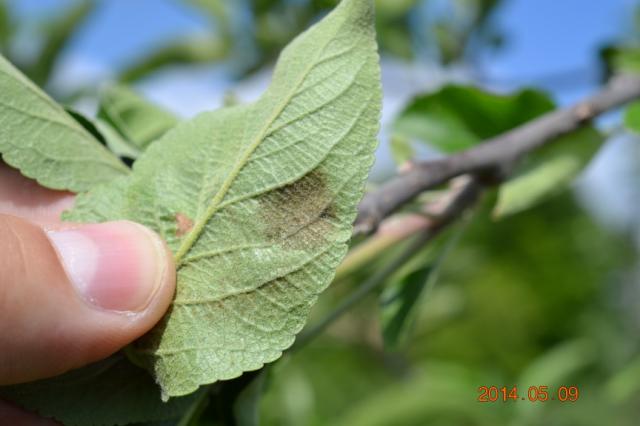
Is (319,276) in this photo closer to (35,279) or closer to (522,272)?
(35,279)

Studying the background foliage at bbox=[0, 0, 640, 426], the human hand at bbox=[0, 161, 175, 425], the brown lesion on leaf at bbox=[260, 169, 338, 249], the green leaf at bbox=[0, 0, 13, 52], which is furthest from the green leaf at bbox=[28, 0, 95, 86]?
the brown lesion on leaf at bbox=[260, 169, 338, 249]

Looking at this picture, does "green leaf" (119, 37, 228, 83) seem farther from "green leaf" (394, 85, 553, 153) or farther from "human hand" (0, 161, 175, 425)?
"human hand" (0, 161, 175, 425)

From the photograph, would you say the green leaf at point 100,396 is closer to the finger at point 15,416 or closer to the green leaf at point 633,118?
the finger at point 15,416

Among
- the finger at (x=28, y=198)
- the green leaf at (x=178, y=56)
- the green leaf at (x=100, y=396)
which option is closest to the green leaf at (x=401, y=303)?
the green leaf at (x=100, y=396)

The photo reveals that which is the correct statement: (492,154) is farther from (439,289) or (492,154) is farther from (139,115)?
(439,289)

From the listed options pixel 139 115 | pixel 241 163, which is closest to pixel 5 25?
pixel 139 115

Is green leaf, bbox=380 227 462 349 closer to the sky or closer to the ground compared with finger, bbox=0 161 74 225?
closer to the ground
